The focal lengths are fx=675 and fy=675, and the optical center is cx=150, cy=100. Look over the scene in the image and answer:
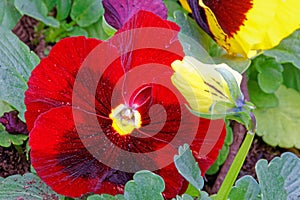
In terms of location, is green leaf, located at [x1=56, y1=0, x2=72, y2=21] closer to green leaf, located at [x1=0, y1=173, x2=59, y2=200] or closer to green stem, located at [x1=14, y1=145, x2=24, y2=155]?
green stem, located at [x1=14, y1=145, x2=24, y2=155]

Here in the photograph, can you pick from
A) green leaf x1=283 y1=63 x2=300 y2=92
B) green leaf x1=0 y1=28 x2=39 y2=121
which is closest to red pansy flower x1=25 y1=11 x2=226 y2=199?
green leaf x1=0 y1=28 x2=39 y2=121

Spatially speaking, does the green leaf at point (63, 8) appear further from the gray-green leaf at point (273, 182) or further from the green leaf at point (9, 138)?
the gray-green leaf at point (273, 182)

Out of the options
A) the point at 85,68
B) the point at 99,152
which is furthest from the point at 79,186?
the point at 85,68

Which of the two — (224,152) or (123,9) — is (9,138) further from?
(224,152)

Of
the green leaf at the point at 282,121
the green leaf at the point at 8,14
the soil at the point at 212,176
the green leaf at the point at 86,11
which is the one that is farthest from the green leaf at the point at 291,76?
the green leaf at the point at 8,14

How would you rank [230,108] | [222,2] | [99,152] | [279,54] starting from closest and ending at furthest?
[230,108] < [99,152] < [222,2] < [279,54]

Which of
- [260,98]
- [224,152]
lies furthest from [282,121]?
[224,152]

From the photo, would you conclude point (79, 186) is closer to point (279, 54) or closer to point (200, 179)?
point (200, 179)
